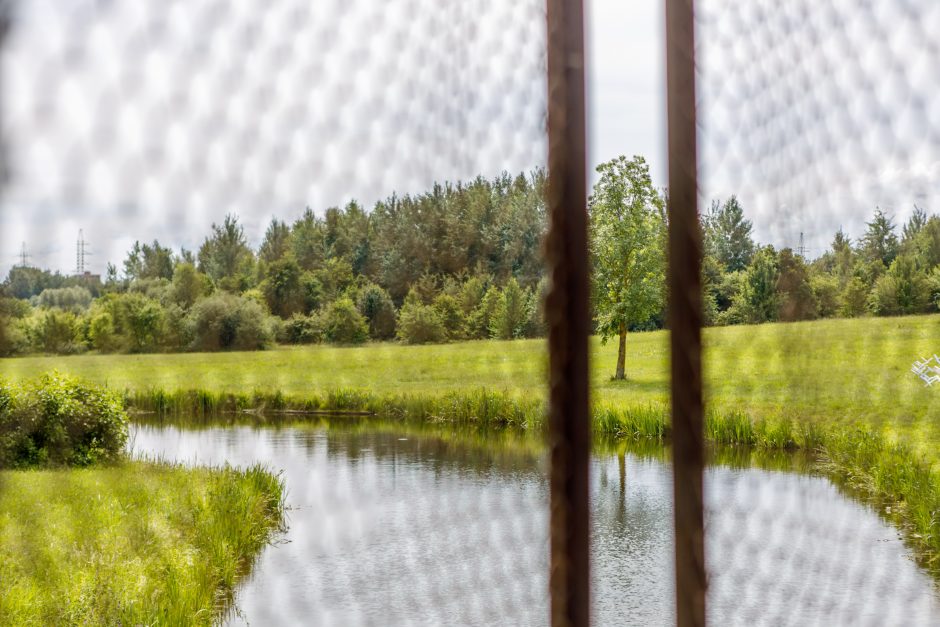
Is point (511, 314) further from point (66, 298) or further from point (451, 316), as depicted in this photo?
point (66, 298)

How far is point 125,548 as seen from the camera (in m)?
4.20

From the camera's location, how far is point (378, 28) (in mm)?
781

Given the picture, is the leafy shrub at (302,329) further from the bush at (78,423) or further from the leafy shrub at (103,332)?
the bush at (78,423)

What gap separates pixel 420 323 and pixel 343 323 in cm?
8

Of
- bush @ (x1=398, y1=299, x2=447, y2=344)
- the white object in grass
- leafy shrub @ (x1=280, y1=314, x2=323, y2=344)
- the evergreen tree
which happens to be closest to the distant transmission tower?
leafy shrub @ (x1=280, y1=314, x2=323, y2=344)

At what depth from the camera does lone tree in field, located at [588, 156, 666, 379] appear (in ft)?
3.19

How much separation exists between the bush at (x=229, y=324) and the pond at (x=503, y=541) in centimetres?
21

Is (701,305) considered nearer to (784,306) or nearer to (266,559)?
(784,306)

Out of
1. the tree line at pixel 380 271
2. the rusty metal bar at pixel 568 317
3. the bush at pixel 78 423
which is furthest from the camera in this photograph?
the bush at pixel 78 423

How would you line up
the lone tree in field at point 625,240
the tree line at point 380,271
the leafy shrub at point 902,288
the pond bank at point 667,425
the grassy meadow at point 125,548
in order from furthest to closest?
the pond bank at point 667,425
the grassy meadow at point 125,548
the leafy shrub at point 902,288
the lone tree in field at point 625,240
the tree line at point 380,271

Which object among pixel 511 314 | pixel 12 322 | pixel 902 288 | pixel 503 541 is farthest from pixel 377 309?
pixel 902 288

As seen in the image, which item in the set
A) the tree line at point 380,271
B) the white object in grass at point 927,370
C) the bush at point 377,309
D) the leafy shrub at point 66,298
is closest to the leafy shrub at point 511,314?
the tree line at point 380,271

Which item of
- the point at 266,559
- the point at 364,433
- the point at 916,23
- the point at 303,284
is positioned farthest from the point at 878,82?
the point at 364,433

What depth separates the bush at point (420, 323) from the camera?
2.68 ft
